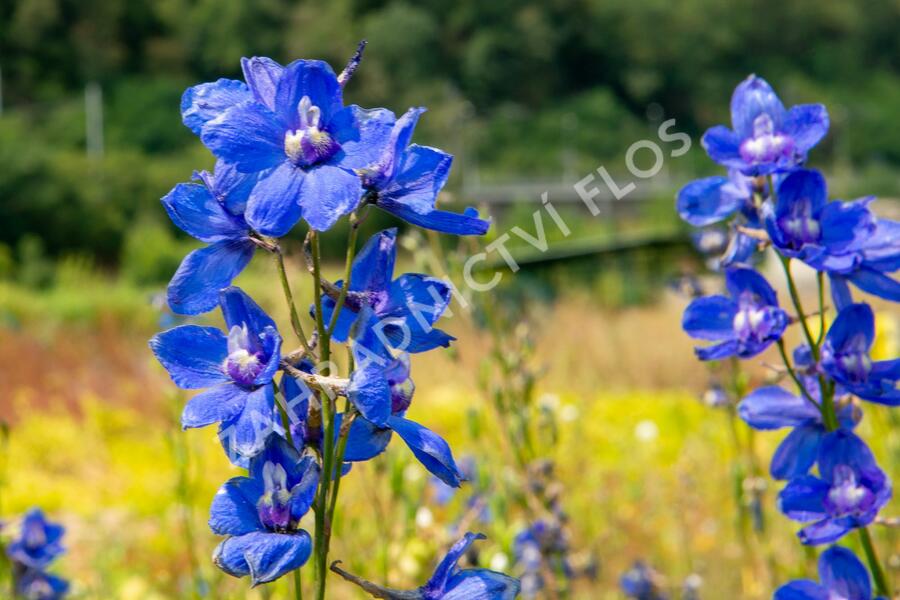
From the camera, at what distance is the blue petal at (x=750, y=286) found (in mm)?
1006

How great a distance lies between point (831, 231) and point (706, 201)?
14 centimetres

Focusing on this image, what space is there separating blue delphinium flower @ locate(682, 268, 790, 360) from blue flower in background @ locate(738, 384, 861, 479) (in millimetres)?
60

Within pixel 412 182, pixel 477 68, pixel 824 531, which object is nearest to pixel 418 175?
pixel 412 182

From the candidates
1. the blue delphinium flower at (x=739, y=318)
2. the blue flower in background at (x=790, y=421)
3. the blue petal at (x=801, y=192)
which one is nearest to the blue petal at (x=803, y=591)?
the blue flower in background at (x=790, y=421)

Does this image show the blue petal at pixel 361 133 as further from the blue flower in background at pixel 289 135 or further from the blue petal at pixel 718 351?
the blue petal at pixel 718 351

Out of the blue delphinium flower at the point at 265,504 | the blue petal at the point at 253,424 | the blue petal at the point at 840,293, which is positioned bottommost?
the blue delphinium flower at the point at 265,504

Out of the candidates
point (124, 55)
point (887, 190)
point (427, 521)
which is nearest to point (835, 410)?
point (427, 521)

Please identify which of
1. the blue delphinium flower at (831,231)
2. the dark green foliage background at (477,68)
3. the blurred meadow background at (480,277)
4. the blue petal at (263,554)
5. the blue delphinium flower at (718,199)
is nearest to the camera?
the blue petal at (263,554)

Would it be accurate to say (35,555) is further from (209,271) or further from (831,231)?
(831,231)

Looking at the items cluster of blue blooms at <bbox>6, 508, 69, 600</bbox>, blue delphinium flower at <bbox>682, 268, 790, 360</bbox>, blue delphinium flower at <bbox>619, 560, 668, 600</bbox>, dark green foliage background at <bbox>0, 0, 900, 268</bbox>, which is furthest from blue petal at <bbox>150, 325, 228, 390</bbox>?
dark green foliage background at <bbox>0, 0, 900, 268</bbox>

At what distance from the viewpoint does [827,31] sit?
2421 inches

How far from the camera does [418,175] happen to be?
689 millimetres

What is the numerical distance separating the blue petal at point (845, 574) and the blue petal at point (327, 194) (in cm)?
61

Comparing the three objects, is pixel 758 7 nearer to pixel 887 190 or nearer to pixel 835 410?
pixel 887 190
